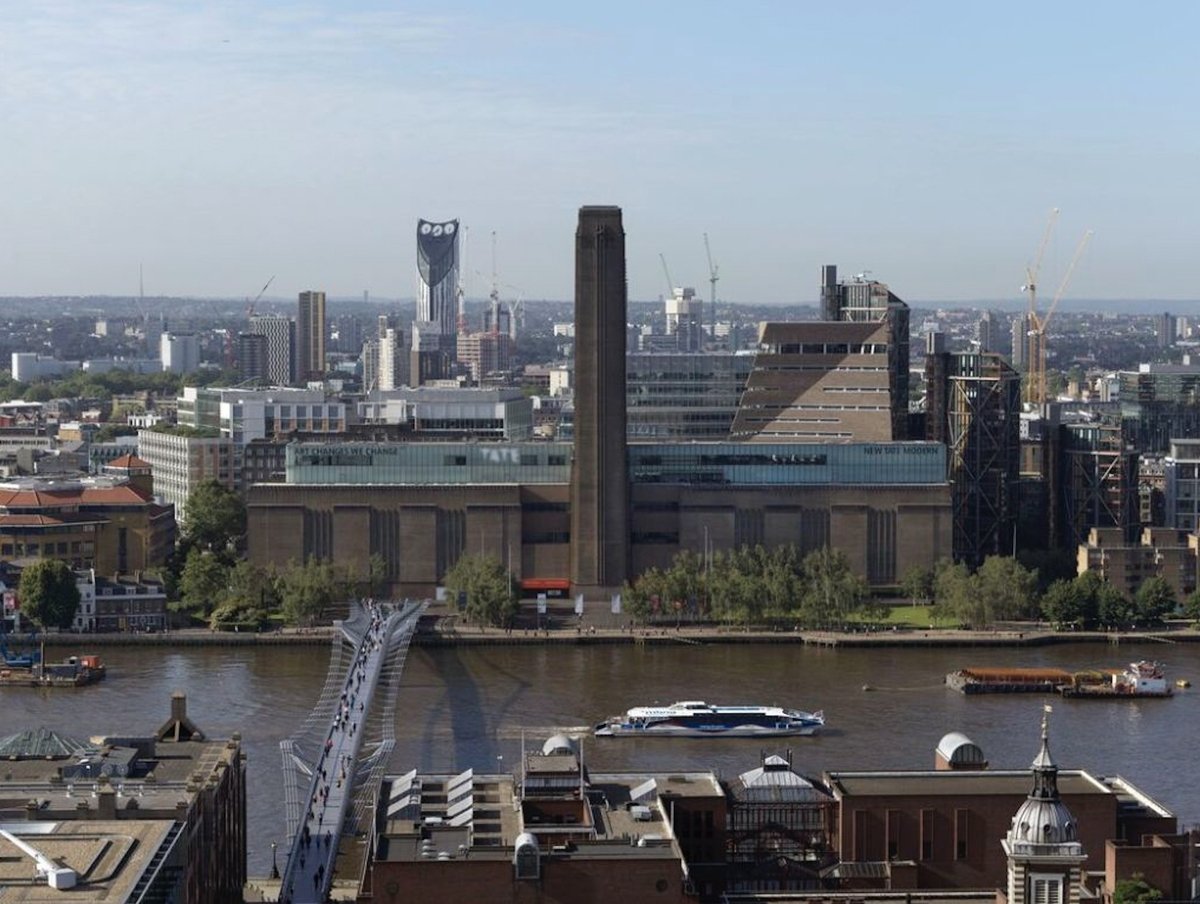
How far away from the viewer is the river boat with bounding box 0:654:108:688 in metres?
43.9

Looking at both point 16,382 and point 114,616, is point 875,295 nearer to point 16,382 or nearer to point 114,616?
point 114,616

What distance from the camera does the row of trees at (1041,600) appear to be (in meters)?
51.1

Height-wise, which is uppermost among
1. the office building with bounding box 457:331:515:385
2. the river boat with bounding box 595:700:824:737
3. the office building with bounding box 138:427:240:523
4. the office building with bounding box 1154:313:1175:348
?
the office building with bounding box 1154:313:1175:348

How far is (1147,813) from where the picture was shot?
88.9ft

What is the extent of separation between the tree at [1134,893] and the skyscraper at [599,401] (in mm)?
29699

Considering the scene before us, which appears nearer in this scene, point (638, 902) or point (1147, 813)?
point (638, 902)

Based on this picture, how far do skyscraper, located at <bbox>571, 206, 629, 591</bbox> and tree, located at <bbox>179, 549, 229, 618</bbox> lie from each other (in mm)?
6209

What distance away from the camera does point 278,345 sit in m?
136

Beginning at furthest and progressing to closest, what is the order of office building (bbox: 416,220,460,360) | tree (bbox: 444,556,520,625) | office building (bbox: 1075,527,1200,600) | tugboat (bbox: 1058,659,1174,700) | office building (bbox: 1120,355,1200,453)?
office building (bbox: 416,220,460,360), office building (bbox: 1120,355,1200,453), office building (bbox: 1075,527,1200,600), tree (bbox: 444,556,520,625), tugboat (bbox: 1058,659,1174,700)

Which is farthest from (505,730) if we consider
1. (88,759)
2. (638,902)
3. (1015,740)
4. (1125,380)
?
(1125,380)

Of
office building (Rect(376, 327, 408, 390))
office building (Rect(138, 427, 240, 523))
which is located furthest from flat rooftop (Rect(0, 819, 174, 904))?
office building (Rect(376, 327, 408, 390))

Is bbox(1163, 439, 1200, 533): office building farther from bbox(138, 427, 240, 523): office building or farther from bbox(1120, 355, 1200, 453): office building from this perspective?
bbox(138, 427, 240, 523): office building

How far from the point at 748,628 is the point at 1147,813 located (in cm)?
2364

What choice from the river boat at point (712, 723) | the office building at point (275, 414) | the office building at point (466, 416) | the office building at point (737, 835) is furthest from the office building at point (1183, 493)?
the office building at point (737, 835)
